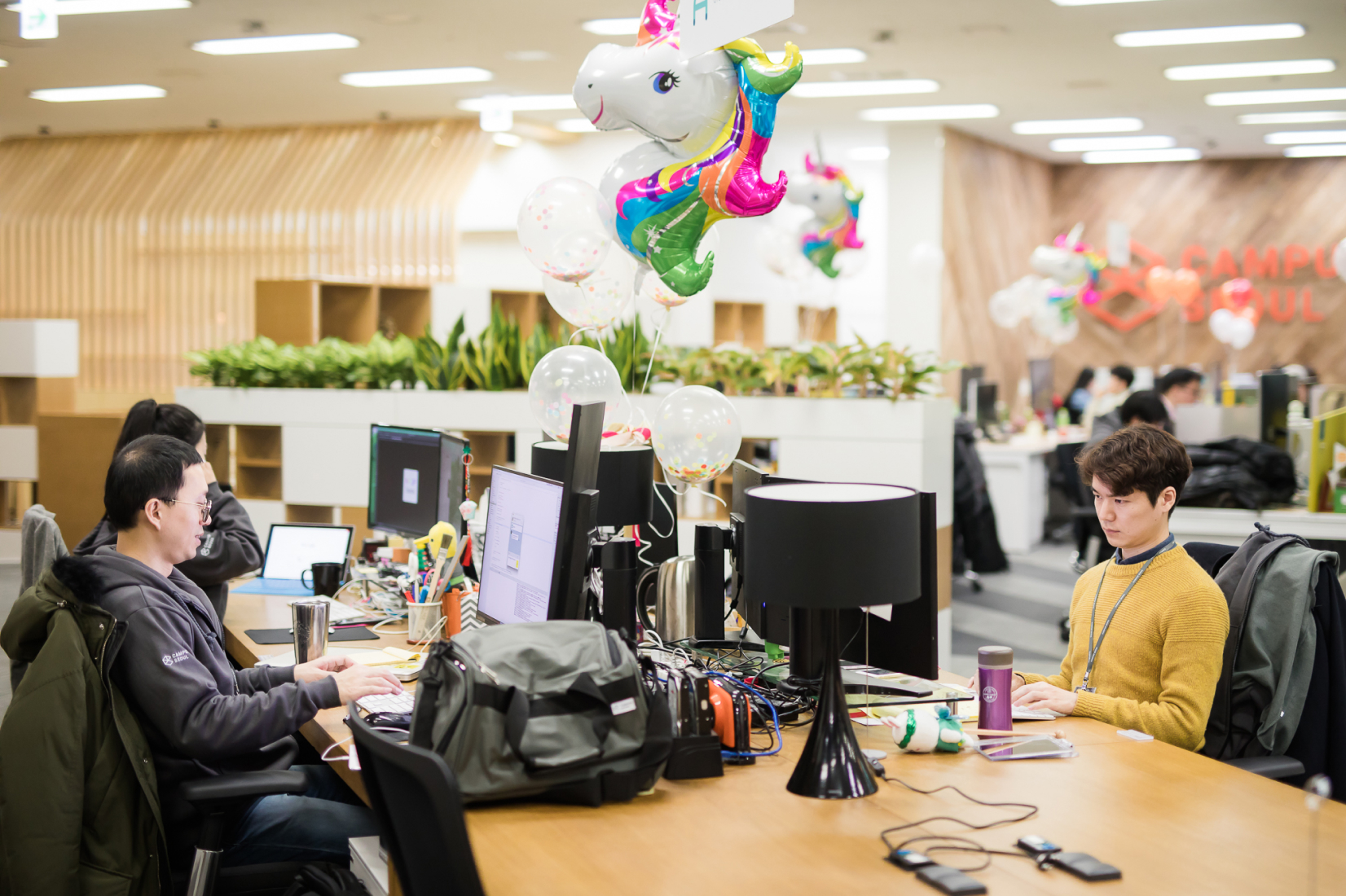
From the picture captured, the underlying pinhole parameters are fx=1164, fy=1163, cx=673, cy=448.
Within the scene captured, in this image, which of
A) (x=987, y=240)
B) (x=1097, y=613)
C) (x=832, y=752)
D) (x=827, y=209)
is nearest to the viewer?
(x=832, y=752)

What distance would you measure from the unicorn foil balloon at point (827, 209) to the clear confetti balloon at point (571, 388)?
525cm

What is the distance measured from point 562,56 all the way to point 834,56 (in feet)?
6.19

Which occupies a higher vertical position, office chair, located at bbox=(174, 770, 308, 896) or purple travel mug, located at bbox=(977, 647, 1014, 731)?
purple travel mug, located at bbox=(977, 647, 1014, 731)

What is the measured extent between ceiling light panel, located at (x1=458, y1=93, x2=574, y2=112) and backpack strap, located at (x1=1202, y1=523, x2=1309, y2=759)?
25.2 feet

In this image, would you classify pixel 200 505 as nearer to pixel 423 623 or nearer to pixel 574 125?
pixel 423 623

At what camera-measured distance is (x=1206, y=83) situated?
29.2 feet

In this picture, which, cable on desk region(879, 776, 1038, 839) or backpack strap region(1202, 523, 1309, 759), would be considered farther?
backpack strap region(1202, 523, 1309, 759)

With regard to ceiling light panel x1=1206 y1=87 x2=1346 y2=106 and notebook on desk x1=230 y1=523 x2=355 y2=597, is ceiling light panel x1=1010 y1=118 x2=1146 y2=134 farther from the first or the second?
notebook on desk x1=230 y1=523 x2=355 y2=597

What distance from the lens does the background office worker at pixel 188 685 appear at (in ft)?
7.19

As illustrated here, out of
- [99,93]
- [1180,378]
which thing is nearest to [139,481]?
[1180,378]

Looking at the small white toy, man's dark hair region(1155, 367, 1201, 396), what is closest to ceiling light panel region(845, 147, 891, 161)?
man's dark hair region(1155, 367, 1201, 396)

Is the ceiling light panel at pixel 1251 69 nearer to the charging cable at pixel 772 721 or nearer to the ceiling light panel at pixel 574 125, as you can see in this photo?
the ceiling light panel at pixel 574 125

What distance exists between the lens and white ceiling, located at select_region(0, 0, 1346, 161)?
688cm

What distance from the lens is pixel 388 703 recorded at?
7.77 feet
